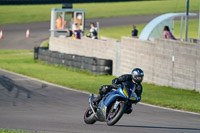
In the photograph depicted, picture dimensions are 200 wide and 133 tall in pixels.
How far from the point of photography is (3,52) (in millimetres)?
36625

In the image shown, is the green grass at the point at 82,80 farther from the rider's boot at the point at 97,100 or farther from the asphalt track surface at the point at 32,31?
the asphalt track surface at the point at 32,31

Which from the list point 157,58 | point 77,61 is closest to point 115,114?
point 157,58

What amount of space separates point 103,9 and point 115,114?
163ft

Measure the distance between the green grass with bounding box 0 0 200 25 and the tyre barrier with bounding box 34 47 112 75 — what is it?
22.5 meters

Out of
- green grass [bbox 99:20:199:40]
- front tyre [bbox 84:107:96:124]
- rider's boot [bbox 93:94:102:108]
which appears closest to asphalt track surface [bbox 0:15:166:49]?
green grass [bbox 99:20:199:40]

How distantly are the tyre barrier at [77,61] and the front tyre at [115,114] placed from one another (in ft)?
43.9

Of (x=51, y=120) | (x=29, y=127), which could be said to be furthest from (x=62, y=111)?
(x=29, y=127)

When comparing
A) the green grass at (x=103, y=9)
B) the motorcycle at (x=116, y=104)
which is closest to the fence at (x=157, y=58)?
the motorcycle at (x=116, y=104)

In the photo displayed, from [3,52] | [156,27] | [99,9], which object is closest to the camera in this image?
[156,27]

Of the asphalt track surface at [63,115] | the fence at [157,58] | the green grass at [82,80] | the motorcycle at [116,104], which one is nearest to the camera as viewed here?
the motorcycle at [116,104]

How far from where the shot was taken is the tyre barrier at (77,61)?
79.8 ft

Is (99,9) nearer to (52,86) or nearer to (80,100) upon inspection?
(52,86)

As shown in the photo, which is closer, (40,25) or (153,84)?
(153,84)

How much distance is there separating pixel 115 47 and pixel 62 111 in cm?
1108
